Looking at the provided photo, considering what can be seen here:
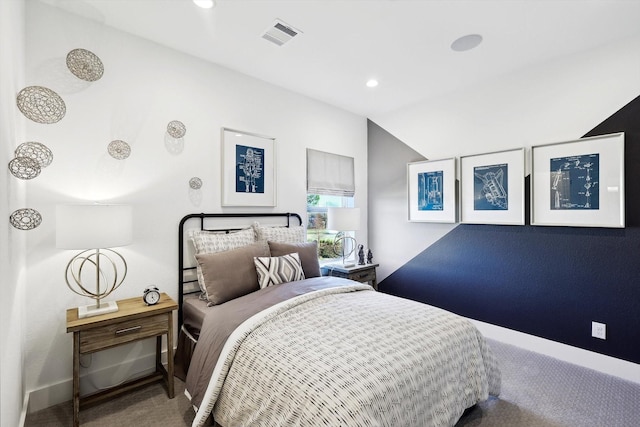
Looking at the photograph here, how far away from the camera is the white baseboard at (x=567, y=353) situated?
2330 millimetres

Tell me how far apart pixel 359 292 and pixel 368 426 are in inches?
49.0

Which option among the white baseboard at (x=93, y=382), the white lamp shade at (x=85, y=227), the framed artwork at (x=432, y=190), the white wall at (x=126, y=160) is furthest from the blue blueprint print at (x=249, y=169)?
the framed artwork at (x=432, y=190)

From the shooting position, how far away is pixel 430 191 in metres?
3.54

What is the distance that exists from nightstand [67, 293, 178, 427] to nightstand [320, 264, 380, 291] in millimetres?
1840

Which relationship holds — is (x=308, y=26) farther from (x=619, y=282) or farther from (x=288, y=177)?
(x=619, y=282)

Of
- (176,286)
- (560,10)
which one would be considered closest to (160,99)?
(176,286)

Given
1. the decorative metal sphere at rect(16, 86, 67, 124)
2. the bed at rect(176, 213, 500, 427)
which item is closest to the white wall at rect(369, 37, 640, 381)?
the bed at rect(176, 213, 500, 427)

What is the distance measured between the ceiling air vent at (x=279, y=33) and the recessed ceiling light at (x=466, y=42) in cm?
131

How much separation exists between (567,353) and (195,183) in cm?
364

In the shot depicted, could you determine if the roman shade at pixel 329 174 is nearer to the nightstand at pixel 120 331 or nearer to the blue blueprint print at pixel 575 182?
the nightstand at pixel 120 331

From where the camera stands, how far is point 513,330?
2.93m

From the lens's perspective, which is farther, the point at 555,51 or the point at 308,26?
the point at 555,51

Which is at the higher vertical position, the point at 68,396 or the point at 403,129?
the point at 403,129

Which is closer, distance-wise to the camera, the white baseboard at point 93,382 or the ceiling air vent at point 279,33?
the white baseboard at point 93,382
